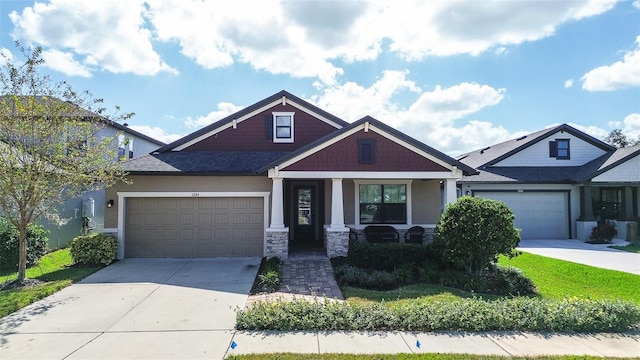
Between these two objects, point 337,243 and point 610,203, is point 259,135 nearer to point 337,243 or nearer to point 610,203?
point 337,243

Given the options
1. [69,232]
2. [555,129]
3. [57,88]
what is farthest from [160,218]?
[555,129]

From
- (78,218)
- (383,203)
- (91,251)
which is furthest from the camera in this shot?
(78,218)

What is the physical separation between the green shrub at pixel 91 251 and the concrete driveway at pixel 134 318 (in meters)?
1.05

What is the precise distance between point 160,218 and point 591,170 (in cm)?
2057

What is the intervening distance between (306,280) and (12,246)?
936 centimetres

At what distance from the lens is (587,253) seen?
1348 centimetres

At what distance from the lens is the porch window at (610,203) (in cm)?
1792

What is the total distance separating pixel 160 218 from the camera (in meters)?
11.9

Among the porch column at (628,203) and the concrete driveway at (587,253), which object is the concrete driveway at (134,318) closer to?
the concrete driveway at (587,253)

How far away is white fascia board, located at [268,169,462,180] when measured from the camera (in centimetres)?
1123

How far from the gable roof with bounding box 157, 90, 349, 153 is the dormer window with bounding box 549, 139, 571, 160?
1274 cm

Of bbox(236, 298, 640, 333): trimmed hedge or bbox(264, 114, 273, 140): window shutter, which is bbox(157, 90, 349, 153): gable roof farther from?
bbox(236, 298, 640, 333): trimmed hedge

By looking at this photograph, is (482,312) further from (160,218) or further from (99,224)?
(99,224)

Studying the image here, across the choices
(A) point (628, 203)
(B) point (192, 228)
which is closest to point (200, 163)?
(B) point (192, 228)
